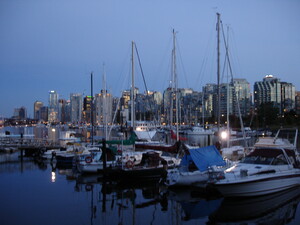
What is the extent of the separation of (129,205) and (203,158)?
615 centimetres

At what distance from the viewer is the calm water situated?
51.5 feet

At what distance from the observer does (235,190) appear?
17922mm

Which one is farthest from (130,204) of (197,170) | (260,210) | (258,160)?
(258,160)

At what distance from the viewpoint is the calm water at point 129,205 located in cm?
1570

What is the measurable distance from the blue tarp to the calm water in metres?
1.87

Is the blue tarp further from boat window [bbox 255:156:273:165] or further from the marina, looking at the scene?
boat window [bbox 255:156:273:165]

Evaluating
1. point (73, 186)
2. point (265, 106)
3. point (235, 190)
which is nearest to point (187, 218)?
point (235, 190)

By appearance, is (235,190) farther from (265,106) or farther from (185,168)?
(265,106)

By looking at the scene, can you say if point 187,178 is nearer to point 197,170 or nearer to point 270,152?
point 197,170

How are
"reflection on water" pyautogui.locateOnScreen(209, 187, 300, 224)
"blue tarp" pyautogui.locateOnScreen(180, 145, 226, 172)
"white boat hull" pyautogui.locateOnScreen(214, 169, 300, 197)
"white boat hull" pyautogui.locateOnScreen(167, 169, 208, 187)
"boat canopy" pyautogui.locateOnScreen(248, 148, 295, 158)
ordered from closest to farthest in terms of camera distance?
"reflection on water" pyautogui.locateOnScreen(209, 187, 300, 224), "white boat hull" pyautogui.locateOnScreen(214, 169, 300, 197), "boat canopy" pyautogui.locateOnScreen(248, 148, 295, 158), "white boat hull" pyautogui.locateOnScreen(167, 169, 208, 187), "blue tarp" pyautogui.locateOnScreen(180, 145, 226, 172)

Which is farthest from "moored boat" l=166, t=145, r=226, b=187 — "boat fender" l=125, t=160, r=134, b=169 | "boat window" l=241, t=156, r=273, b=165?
"boat fender" l=125, t=160, r=134, b=169

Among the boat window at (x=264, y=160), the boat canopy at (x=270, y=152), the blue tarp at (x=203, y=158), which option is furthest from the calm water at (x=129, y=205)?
the boat canopy at (x=270, y=152)

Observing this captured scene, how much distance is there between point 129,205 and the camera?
18562 mm

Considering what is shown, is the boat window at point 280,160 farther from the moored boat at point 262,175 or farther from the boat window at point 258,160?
the boat window at point 258,160
